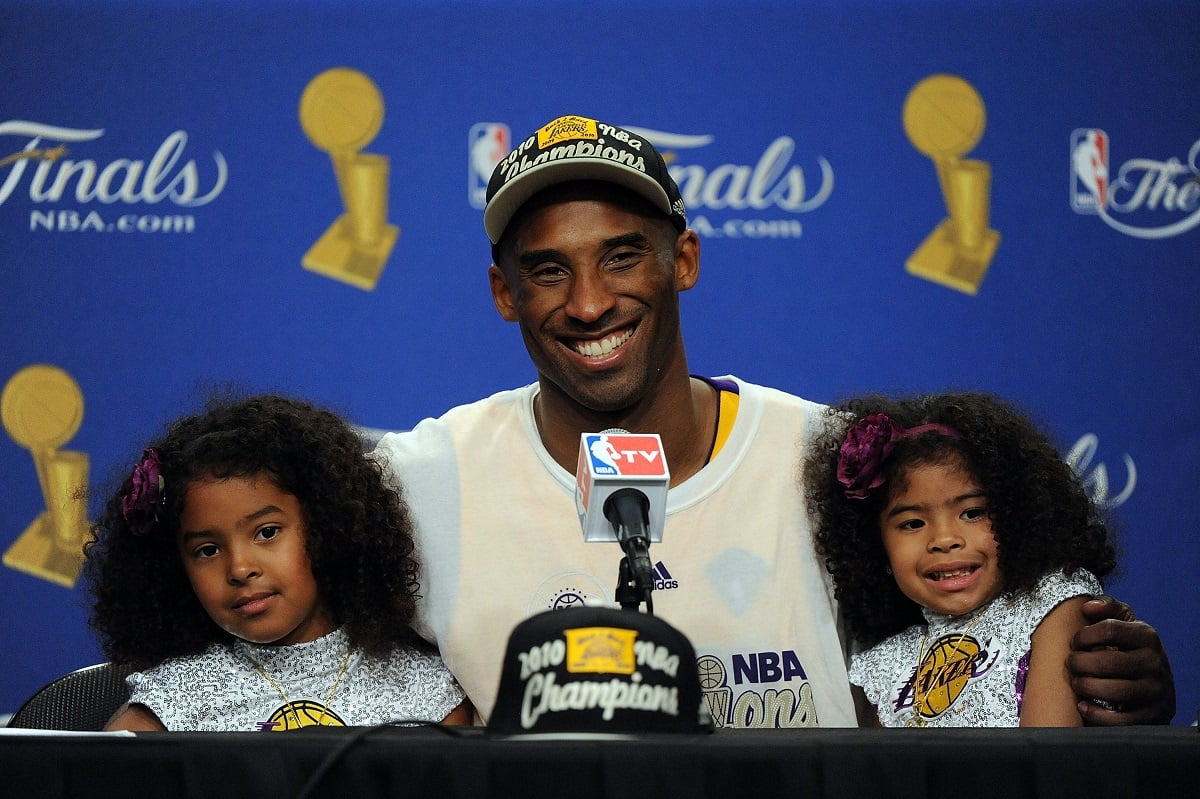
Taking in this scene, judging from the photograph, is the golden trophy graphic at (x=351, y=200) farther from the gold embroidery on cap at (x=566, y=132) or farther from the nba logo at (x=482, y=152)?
the gold embroidery on cap at (x=566, y=132)

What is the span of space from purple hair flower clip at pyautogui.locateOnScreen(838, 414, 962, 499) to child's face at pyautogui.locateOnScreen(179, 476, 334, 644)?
0.87 m

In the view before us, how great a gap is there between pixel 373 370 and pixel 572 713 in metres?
2.24

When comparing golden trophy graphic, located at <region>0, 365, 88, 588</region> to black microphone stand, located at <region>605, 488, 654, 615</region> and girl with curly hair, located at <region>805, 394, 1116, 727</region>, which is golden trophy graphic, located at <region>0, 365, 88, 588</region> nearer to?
girl with curly hair, located at <region>805, 394, 1116, 727</region>

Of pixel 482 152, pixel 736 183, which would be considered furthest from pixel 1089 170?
pixel 482 152

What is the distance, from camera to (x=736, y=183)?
11.2 feet

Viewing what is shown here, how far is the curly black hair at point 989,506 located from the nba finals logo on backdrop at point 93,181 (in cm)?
189

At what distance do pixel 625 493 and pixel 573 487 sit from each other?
814 millimetres

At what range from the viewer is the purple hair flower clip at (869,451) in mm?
2137

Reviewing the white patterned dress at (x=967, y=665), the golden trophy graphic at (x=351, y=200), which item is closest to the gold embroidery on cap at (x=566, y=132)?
the white patterned dress at (x=967, y=665)

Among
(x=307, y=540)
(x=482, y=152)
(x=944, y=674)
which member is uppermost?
(x=482, y=152)

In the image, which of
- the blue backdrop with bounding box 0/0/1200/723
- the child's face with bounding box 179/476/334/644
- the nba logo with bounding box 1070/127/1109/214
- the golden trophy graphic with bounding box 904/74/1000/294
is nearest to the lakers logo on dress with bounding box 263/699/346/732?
the child's face with bounding box 179/476/334/644

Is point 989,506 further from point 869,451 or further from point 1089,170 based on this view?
point 1089,170

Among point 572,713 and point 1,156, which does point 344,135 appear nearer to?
point 1,156

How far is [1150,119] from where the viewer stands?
341 centimetres
